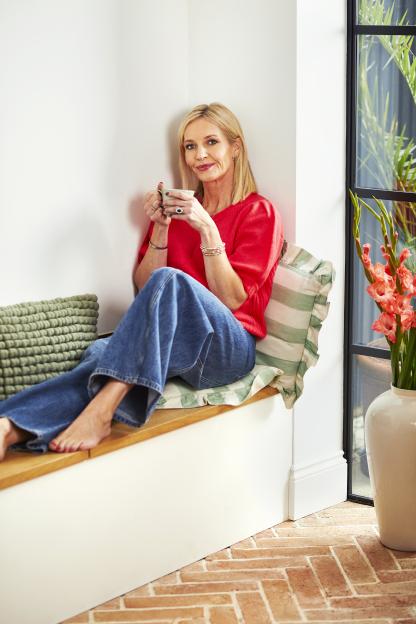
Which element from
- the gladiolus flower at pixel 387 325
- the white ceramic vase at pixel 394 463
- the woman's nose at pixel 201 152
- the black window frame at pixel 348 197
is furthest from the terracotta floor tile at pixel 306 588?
the woman's nose at pixel 201 152

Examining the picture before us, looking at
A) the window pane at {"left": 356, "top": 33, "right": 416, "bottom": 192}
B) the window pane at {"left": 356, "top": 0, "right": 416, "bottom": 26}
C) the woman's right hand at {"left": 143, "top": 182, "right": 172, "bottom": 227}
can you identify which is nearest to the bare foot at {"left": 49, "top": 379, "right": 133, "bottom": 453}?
the woman's right hand at {"left": 143, "top": 182, "right": 172, "bottom": 227}

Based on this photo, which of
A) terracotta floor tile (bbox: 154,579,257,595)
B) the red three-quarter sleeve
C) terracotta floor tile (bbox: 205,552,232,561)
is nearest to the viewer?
terracotta floor tile (bbox: 154,579,257,595)

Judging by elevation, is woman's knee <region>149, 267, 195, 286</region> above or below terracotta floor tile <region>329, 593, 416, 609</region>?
above

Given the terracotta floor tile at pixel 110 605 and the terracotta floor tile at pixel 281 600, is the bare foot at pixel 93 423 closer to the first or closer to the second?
the terracotta floor tile at pixel 110 605

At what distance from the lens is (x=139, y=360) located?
305 cm

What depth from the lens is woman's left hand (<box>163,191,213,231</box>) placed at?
3420 mm

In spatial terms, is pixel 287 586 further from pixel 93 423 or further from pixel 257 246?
pixel 257 246

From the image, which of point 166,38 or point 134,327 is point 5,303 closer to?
point 134,327

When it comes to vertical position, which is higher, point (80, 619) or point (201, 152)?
point (201, 152)

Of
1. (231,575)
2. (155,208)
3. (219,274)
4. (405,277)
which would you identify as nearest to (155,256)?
(155,208)

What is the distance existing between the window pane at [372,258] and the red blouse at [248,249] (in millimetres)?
339

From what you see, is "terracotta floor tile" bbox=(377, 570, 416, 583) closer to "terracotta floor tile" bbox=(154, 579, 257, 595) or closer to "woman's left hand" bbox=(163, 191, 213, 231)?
"terracotta floor tile" bbox=(154, 579, 257, 595)

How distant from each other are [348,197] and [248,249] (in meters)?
0.45

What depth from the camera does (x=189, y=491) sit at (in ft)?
10.7
